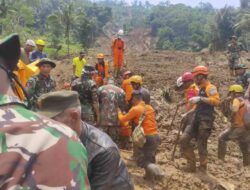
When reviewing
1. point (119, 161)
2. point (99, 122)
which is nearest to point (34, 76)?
point (99, 122)

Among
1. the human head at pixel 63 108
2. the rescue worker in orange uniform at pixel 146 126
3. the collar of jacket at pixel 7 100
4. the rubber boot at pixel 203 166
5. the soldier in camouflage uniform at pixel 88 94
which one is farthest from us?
the rubber boot at pixel 203 166

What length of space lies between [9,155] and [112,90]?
6587mm

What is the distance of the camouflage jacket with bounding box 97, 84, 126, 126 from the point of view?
7328mm

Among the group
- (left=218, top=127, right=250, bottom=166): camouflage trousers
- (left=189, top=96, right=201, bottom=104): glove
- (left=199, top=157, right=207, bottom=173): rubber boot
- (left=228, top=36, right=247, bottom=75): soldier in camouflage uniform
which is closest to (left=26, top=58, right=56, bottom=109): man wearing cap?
(left=189, top=96, right=201, bottom=104): glove

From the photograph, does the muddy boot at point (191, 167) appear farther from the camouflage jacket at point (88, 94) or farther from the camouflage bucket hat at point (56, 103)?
the camouflage bucket hat at point (56, 103)

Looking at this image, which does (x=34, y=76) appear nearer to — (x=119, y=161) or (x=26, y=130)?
(x=119, y=161)

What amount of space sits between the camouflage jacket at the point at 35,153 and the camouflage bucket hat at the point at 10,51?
115mm

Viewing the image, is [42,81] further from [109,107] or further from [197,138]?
[197,138]

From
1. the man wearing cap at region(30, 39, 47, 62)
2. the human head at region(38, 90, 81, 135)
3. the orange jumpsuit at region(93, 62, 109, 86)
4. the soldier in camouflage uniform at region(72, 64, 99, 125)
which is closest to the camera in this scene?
the human head at region(38, 90, 81, 135)

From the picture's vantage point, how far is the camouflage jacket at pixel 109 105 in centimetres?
733

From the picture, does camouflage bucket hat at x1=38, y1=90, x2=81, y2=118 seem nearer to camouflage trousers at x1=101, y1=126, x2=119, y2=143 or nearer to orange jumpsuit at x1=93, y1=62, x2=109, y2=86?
camouflage trousers at x1=101, y1=126, x2=119, y2=143

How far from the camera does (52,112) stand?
2320 millimetres

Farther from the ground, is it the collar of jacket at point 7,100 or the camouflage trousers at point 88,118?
the collar of jacket at point 7,100

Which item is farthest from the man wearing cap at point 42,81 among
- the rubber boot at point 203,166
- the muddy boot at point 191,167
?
the rubber boot at point 203,166
